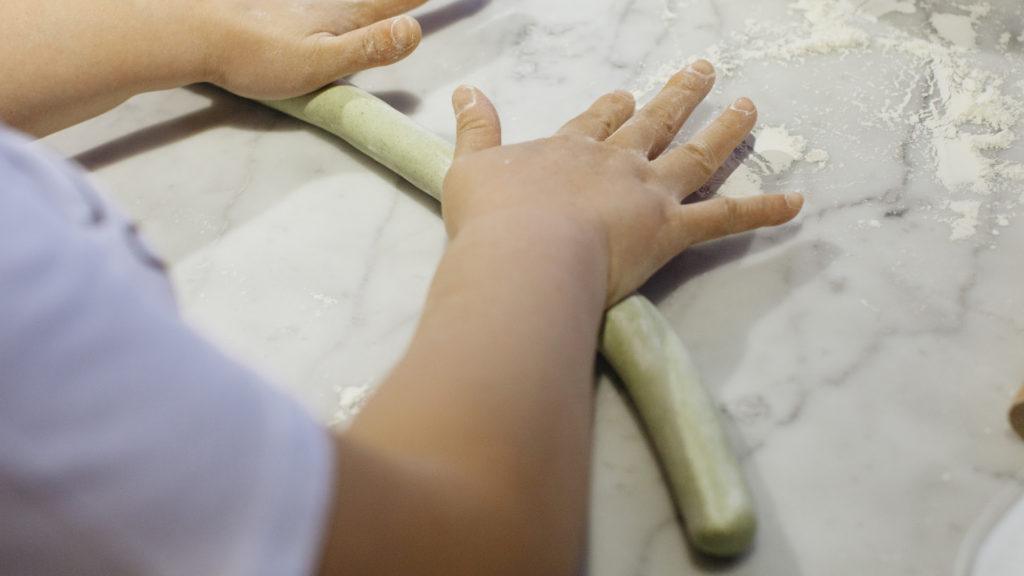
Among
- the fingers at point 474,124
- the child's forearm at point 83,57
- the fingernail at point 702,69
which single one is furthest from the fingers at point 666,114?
the child's forearm at point 83,57

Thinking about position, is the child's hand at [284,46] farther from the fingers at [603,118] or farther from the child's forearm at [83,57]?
the fingers at [603,118]

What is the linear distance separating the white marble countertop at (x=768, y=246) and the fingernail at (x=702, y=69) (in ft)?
0.17

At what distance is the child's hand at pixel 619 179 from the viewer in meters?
0.59

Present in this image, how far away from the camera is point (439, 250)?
27.4 inches

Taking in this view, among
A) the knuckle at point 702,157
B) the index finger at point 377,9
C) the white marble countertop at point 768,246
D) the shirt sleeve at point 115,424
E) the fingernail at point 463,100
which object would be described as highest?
the shirt sleeve at point 115,424

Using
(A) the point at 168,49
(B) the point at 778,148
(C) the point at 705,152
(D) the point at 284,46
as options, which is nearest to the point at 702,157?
(C) the point at 705,152

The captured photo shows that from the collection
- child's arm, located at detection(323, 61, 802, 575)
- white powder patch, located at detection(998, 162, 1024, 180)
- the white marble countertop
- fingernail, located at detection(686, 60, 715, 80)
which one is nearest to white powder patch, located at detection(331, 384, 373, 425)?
the white marble countertop

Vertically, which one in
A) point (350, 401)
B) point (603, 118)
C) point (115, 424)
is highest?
point (115, 424)

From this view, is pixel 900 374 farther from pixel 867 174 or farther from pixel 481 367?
pixel 481 367

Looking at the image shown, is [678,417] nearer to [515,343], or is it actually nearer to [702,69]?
[515,343]

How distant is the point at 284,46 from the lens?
0.80 meters

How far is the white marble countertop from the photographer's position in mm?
530

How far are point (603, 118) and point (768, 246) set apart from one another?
188 millimetres

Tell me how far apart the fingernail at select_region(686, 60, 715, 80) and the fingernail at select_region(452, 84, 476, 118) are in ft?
0.70
